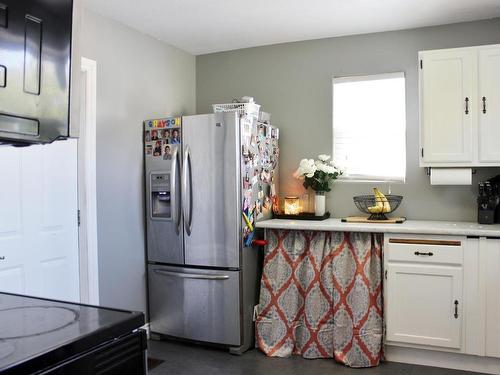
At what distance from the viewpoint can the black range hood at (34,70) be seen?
0.79 meters

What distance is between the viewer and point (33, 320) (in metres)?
1.12

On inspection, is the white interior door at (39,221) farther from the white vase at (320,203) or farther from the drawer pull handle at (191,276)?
the white vase at (320,203)

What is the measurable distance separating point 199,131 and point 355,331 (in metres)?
1.79

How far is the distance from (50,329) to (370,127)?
125 inches

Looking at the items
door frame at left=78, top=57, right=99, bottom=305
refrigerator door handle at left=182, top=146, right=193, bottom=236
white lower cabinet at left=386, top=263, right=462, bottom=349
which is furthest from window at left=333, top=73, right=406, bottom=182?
door frame at left=78, top=57, right=99, bottom=305

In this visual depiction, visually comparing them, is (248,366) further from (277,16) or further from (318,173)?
(277,16)

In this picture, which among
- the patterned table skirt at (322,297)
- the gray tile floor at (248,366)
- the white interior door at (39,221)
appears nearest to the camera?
the white interior door at (39,221)

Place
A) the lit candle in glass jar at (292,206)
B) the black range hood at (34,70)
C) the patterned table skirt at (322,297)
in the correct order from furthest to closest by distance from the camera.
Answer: the lit candle in glass jar at (292,206), the patterned table skirt at (322,297), the black range hood at (34,70)

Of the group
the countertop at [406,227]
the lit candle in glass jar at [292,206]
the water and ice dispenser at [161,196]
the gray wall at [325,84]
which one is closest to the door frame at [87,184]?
the water and ice dispenser at [161,196]

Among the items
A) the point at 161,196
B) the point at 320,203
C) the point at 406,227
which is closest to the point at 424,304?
the point at 406,227

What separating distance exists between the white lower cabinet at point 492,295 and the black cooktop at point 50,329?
2.45m

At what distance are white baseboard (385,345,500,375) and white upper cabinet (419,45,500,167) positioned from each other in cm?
128

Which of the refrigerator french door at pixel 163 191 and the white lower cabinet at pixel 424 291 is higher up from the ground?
the refrigerator french door at pixel 163 191

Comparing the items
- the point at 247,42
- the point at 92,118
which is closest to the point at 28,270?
the point at 92,118
